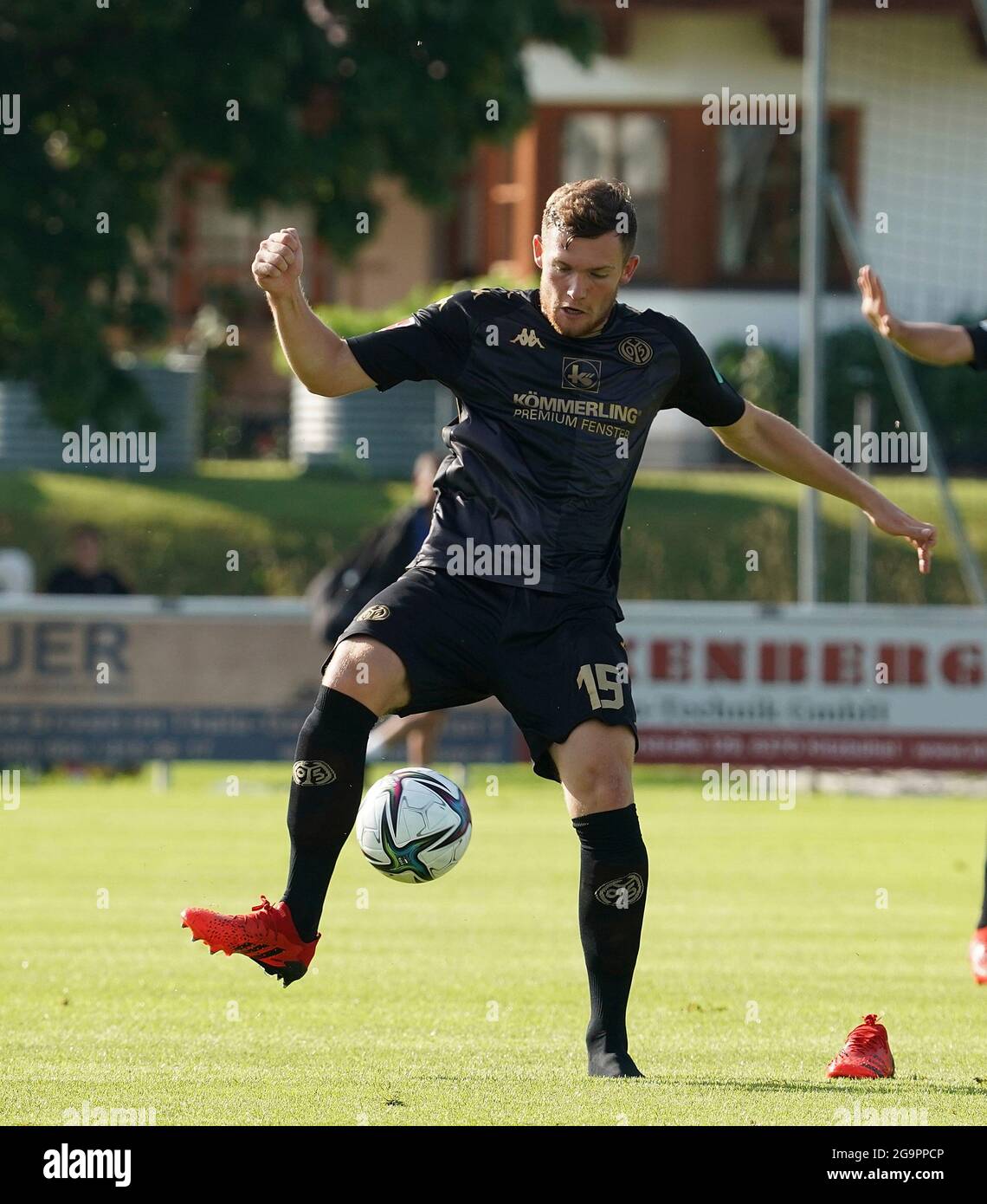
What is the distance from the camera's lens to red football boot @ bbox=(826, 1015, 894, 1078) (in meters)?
6.00

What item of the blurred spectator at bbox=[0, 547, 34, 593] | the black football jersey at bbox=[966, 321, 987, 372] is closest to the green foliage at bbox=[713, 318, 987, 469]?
the blurred spectator at bbox=[0, 547, 34, 593]

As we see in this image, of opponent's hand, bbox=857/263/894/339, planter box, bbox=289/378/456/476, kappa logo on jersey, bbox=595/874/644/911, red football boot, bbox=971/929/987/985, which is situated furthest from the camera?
planter box, bbox=289/378/456/476

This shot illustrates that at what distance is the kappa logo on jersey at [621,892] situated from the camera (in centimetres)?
605

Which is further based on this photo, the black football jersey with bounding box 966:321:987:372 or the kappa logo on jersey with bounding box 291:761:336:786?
the black football jersey with bounding box 966:321:987:372

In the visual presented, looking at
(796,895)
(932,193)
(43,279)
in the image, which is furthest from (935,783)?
(932,193)

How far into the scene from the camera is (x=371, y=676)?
603cm

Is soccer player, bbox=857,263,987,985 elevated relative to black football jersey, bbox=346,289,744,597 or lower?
elevated

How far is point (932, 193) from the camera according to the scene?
93.0ft

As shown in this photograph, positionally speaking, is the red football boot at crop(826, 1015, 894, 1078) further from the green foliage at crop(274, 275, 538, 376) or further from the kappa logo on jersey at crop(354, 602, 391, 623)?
the green foliage at crop(274, 275, 538, 376)

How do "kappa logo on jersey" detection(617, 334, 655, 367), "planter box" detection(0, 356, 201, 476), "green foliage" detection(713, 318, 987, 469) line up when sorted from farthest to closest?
"planter box" detection(0, 356, 201, 476) < "green foliage" detection(713, 318, 987, 469) < "kappa logo on jersey" detection(617, 334, 655, 367)

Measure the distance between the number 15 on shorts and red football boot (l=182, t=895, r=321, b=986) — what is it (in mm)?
955

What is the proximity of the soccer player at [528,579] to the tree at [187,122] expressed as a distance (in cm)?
1506

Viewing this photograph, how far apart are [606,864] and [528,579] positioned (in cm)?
76
